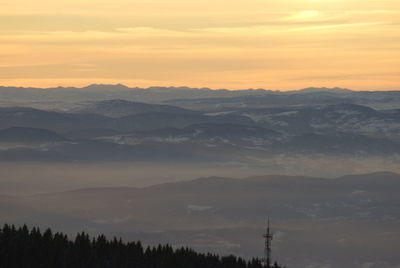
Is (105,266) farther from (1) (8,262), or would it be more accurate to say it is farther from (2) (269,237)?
(2) (269,237)

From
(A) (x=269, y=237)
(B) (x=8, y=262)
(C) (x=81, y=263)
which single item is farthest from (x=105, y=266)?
(A) (x=269, y=237)

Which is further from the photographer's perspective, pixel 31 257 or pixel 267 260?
pixel 31 257

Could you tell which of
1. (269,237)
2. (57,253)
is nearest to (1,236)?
(57,253)

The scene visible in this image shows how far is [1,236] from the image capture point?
19862 centimetres

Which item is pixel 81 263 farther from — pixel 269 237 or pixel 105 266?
pixel 269 237

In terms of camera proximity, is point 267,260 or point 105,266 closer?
point 267,260

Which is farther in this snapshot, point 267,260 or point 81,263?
point 81,263

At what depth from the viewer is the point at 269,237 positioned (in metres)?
177

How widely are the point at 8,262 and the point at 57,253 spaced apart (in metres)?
12.4

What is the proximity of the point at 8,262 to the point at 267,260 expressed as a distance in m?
39.0

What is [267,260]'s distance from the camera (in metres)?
176

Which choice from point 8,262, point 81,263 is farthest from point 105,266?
point 8,262

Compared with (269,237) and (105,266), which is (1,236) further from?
(269,237)

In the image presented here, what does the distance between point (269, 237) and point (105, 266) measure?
3460 cm
